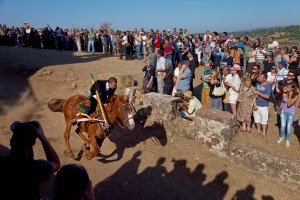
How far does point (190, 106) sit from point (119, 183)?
336cm

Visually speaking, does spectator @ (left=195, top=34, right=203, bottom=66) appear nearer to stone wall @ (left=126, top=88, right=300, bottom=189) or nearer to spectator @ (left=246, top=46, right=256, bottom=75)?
spectator @ (left=246, top=46, right=256, bottom=75)

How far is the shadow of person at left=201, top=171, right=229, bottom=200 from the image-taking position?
6531mm

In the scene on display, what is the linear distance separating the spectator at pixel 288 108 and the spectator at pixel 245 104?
0.90 m

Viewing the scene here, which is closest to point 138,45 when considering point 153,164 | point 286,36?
point 153,164

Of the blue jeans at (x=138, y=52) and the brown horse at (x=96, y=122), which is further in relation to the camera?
the blue jeans at (x=138, y=52)

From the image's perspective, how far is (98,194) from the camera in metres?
6.53

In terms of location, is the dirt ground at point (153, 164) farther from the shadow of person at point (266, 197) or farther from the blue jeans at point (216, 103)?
the blue jeans at point (216, 103)

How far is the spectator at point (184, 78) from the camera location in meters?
9.86

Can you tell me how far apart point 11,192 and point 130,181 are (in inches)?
166

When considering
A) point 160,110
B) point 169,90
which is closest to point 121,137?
point 160,110

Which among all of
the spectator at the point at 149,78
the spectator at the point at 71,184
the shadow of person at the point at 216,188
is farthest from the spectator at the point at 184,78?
the spectator at the point at 71,184

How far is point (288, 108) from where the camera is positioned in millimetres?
7660

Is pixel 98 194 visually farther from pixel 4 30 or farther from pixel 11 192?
pixel 4 30

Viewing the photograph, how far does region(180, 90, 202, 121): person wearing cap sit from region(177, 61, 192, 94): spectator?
93 cm
